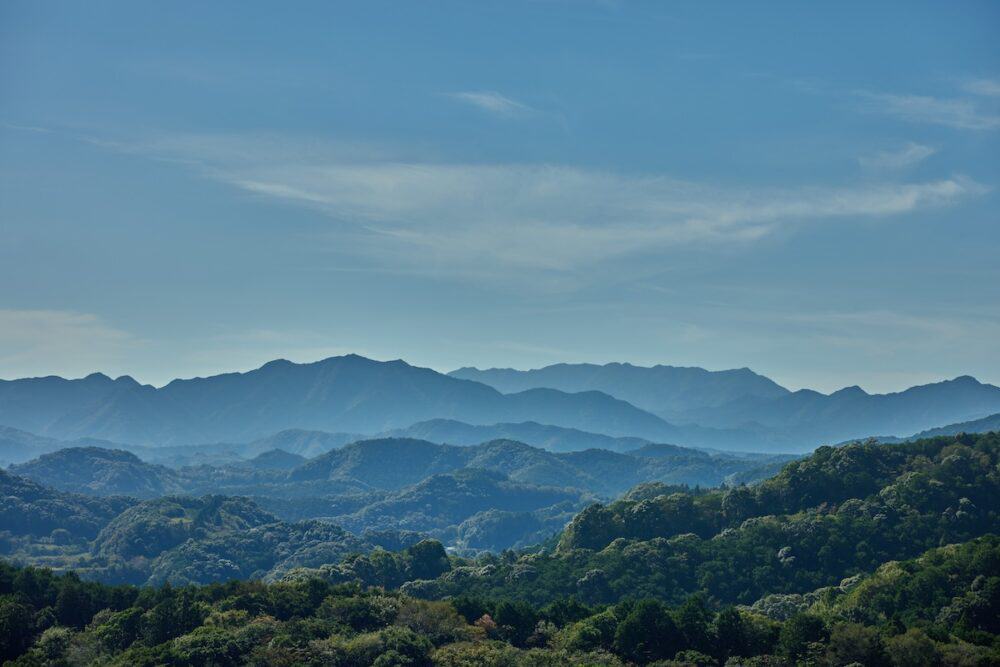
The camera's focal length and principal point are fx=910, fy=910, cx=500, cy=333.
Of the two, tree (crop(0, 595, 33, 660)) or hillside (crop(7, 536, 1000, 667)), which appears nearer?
hillside (crop(7, 536, 1000, 667))

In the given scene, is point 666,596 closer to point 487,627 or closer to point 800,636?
point 487,627

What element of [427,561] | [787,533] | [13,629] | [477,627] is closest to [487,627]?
[477,627]

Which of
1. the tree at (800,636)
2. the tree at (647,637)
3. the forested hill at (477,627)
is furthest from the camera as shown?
the tree at (647,637)

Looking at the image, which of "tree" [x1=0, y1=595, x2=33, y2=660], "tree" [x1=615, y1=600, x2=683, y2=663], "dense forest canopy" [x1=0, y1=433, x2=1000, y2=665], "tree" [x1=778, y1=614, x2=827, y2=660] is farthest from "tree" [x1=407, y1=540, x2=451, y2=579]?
"tree" [x1=778, y1=614, x2=827, y2=660]

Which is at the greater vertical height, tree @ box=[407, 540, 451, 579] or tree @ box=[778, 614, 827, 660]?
tree @ box=[778, 614, 827, 660]

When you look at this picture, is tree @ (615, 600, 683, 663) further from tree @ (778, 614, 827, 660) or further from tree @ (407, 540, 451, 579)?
tree @ (407, 540, 451, 579)

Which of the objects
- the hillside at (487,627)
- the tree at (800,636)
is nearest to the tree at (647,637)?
the hillside at (487,627)

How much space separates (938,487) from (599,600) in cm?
5598

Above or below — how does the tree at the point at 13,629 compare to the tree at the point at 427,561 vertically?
above

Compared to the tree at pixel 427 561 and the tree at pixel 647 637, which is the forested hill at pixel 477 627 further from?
the tree at pixel 427 561

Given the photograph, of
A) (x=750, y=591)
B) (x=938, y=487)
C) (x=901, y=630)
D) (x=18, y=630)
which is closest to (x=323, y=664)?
(x=18, y=630)

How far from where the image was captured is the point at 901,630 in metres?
87.1

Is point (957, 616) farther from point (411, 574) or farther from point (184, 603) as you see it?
point (411, 574)

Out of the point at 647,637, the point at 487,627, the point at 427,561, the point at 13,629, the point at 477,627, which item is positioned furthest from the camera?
the point at 427,561
